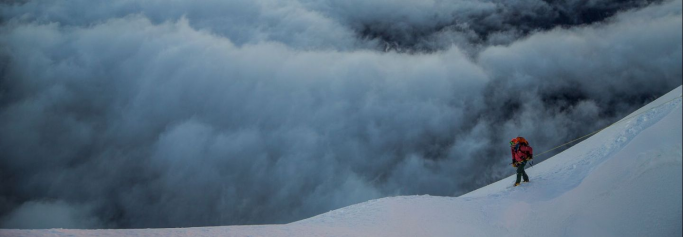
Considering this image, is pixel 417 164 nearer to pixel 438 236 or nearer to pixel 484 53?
pixel 484 53

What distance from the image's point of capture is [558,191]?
1105 centimetres

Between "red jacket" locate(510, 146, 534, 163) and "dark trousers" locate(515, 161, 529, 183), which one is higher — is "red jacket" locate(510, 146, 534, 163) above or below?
above

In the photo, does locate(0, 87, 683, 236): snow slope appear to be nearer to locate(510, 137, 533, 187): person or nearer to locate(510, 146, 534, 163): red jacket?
locate(510, 137, 533, 187): person

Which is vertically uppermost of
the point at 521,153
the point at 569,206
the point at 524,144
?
the point at 524,144

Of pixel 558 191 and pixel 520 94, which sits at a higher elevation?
pixel 520 94

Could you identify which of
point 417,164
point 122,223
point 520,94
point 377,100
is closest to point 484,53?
point 520,94

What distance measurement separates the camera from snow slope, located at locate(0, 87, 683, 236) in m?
8.41

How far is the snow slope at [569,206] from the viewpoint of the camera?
27.6 ft

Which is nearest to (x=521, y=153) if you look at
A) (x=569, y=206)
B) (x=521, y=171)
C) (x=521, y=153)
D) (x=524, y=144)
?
(x=521, y=153)

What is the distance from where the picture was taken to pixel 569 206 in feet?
32.8

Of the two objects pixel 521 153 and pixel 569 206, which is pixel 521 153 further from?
pixel 569 206

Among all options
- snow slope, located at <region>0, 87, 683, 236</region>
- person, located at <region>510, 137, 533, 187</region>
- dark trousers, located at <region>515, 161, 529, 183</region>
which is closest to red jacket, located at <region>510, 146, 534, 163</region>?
person, located at <region>510, 137, 533, 187</region>

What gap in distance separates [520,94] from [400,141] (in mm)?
39540

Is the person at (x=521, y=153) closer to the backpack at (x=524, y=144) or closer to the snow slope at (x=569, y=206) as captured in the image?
the backpack at (x=524, y=144)
